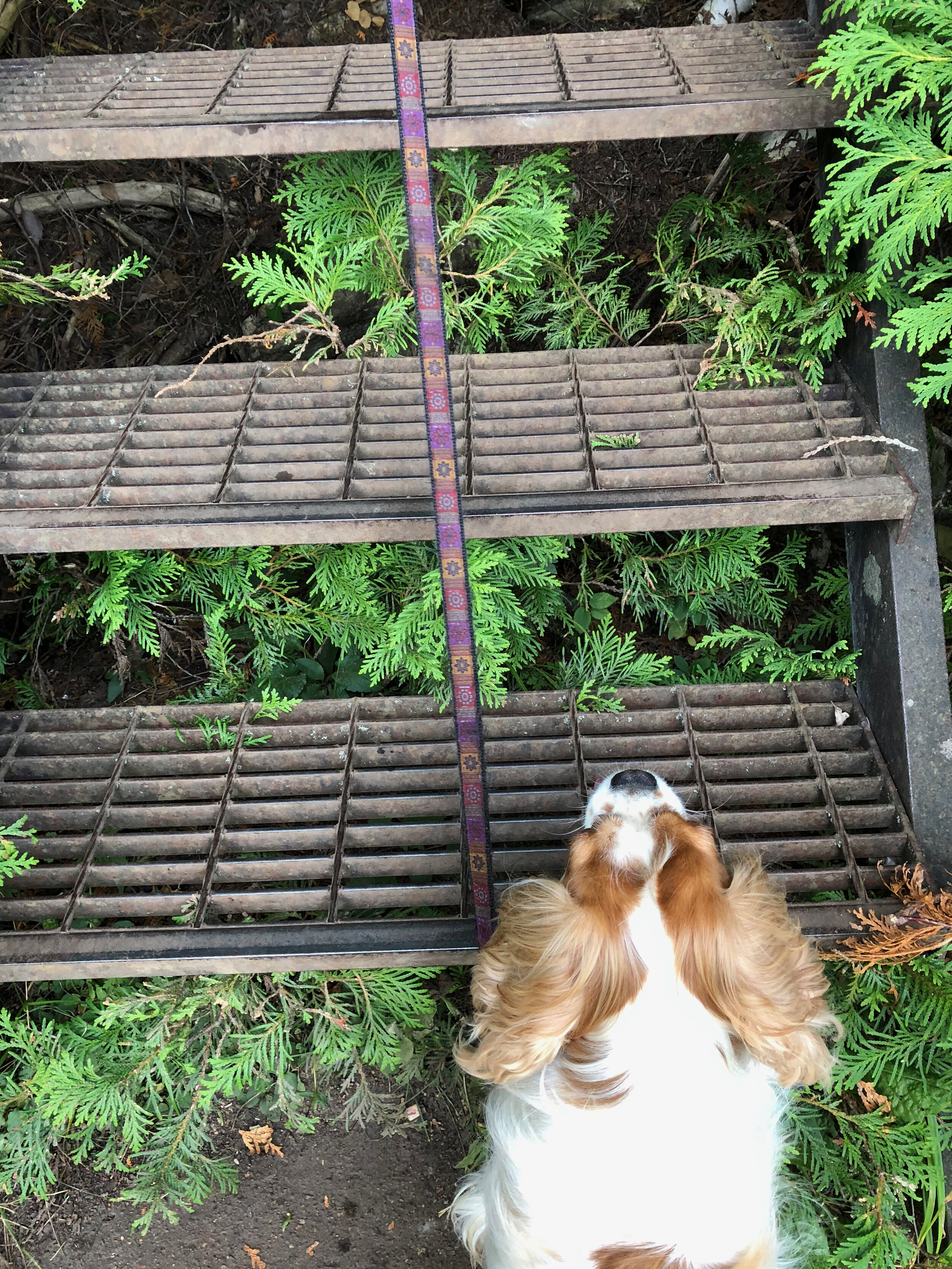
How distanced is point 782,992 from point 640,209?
256 cm

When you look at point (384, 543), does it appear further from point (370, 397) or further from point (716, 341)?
point (716, 341)

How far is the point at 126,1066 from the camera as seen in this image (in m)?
2.21

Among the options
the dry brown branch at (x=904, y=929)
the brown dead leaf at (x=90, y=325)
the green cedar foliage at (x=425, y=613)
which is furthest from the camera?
the brown dead leaf at (x=90, y=325)

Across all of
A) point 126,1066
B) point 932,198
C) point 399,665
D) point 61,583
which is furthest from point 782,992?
point 61,583

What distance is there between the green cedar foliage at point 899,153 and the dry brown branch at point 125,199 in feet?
6.59

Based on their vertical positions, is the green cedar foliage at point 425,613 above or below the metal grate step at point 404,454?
below

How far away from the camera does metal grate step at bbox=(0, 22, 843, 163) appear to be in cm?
179

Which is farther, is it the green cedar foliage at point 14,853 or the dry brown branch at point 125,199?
the dry brown branch at point 125,199

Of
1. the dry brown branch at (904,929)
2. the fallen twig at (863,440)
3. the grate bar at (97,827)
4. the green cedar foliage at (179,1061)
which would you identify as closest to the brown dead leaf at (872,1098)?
the dry brown branch at (904,929)

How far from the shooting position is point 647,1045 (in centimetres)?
135

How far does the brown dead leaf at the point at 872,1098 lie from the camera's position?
6.13 ft

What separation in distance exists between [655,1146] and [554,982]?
316 millimetres

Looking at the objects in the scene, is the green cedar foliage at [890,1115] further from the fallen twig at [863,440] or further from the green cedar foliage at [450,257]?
the green cedar foliage at [450,257]

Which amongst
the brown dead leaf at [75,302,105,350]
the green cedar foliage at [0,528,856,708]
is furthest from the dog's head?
the brown dead leaf at [75,302,105,350]
